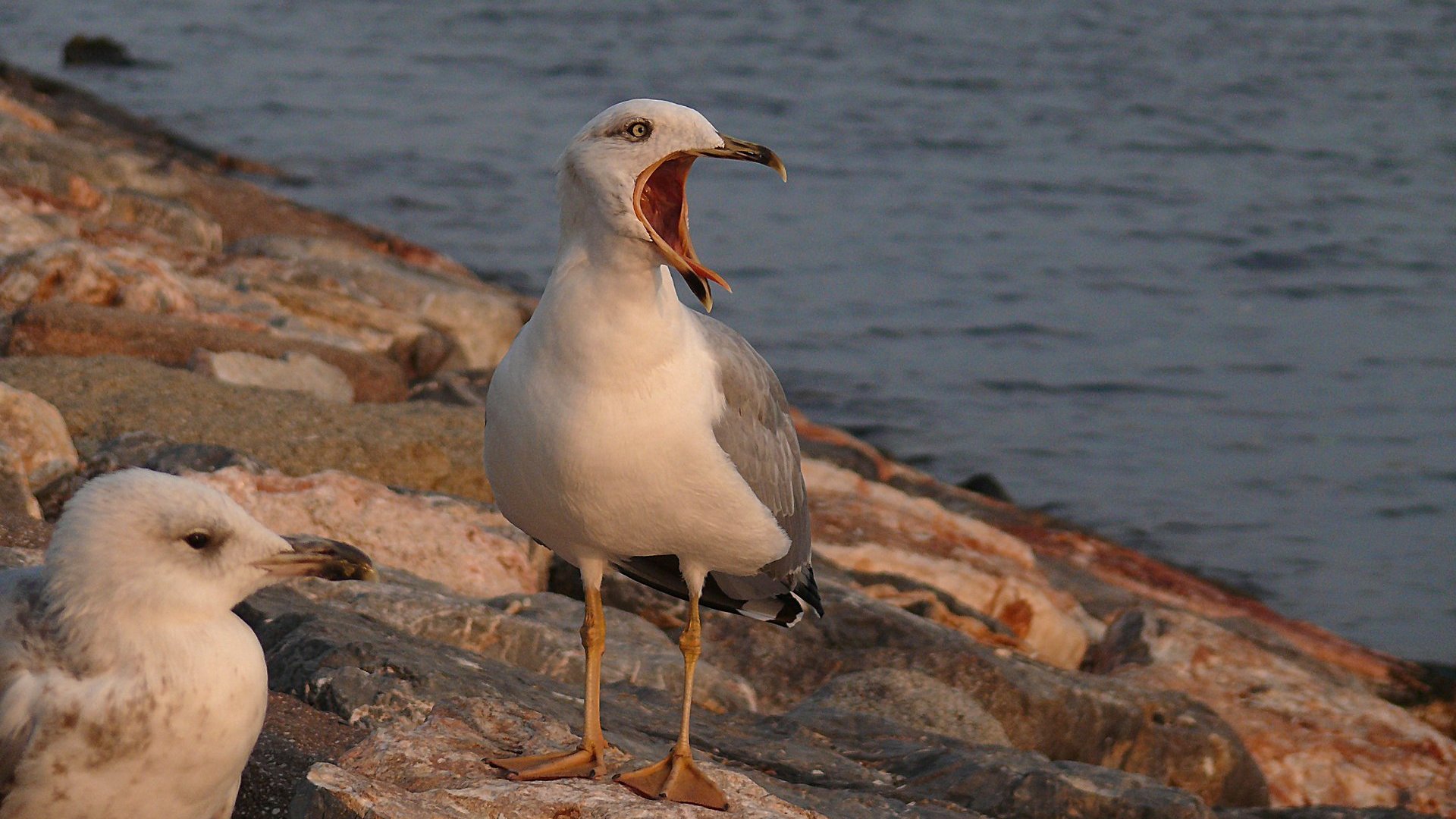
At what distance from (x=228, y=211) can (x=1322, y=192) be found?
11861mm

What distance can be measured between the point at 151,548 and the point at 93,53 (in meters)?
25.4

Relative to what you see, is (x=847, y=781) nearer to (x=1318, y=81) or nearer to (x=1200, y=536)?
(x=1200, y=536)

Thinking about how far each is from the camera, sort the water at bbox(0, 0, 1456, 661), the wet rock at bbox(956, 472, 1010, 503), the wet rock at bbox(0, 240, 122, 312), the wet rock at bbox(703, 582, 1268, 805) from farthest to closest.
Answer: the water at bbox(0, 0, 1456, 661) → the wet rock at bbox(956, 472, 1010, 503) → the wet rock at bbox(0, 240, 122, 312) → the wet rock at bbox(703, 582, 1268, 805)

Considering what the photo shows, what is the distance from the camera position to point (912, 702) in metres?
6.20

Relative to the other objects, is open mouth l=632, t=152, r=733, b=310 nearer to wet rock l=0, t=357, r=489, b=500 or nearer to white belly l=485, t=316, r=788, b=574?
white belly l=485, t=316, r=788, b=574

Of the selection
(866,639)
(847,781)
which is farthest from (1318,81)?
(847,781)

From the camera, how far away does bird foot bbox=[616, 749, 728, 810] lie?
409 cm

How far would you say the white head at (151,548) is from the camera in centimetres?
317

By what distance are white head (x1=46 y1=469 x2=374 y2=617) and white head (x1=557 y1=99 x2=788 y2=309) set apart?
1.25 meters

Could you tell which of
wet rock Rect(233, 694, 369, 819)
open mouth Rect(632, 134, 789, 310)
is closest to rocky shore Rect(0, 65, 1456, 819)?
wet rock Rect(233, 694, 369, 819)

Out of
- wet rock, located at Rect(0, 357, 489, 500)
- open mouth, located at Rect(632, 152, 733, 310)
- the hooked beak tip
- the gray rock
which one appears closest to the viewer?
the hooked beak tip

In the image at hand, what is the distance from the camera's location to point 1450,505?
39.8 ft

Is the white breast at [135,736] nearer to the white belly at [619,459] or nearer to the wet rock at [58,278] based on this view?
the white belly at [619,459]

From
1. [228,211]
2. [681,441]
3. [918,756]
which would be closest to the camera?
[681,441]
